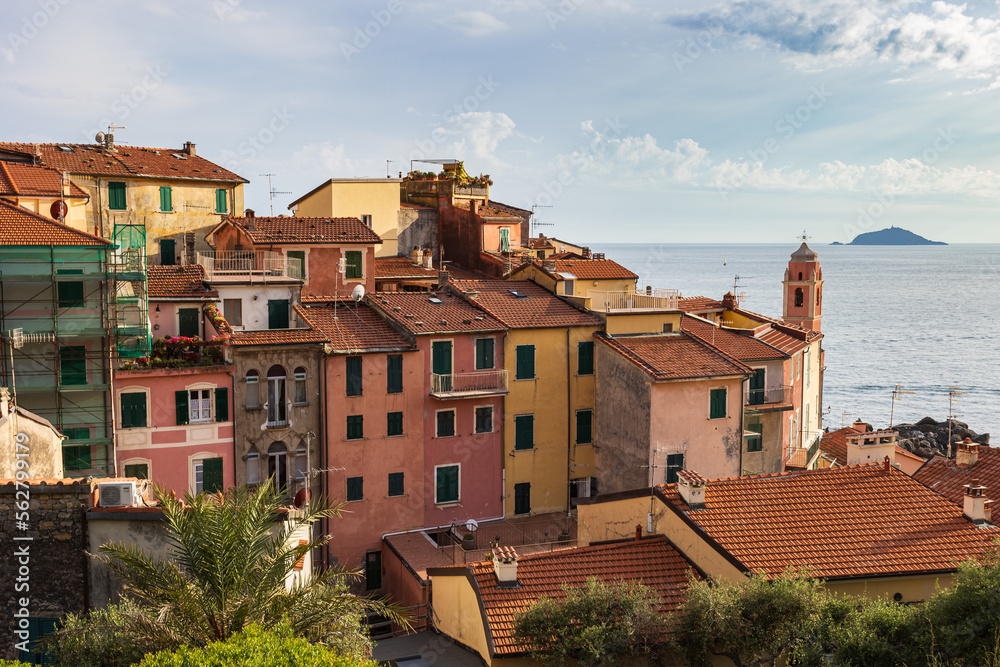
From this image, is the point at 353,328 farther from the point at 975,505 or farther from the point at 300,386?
the point at 975,505

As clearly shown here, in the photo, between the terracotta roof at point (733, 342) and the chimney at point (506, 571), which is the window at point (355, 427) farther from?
the terracotta roof at point (733, 342)

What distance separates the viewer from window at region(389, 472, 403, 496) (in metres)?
29.9

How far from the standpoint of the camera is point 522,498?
3231cm

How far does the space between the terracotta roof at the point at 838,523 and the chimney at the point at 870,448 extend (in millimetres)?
3534

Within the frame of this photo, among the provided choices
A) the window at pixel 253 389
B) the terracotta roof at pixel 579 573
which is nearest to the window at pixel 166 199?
the window at pixel 253 389

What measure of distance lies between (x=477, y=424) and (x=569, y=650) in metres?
16.5

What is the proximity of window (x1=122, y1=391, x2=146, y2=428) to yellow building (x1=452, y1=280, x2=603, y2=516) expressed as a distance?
11.9 meters

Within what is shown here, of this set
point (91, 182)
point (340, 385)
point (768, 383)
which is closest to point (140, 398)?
point (340, 385)

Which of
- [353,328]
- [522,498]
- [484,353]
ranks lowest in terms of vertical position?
[522,498]

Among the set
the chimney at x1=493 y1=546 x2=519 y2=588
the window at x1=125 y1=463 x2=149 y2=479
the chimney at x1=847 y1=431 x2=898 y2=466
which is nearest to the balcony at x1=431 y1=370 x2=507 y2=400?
the window at x1=125 y1=463 x2=149 y2=479

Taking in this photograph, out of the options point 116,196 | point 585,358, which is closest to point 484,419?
point 585,358

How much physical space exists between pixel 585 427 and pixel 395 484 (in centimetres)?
744

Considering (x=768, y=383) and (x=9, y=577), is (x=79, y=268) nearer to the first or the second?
(x=9, y=577)

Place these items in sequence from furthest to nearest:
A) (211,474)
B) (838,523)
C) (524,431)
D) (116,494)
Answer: (524,431)
(211,474)
(838,523)
(116,494)
